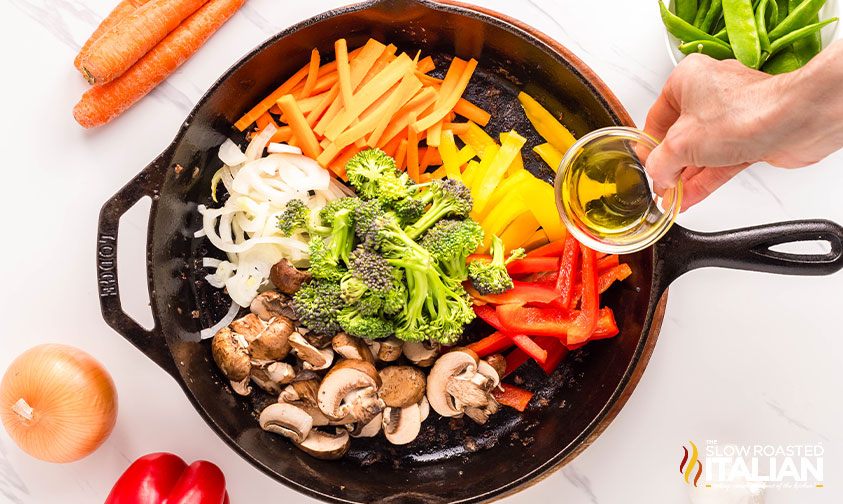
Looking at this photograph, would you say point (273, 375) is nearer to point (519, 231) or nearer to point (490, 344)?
point (490, 344)

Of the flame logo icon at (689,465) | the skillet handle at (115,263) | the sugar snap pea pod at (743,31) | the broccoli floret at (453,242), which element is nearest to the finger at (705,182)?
the sugar snap pea pod at (743,31)

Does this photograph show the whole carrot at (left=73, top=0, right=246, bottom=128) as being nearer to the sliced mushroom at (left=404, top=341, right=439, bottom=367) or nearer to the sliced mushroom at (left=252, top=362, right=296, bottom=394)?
the sliced mushroom at (left=252, top=362, right=296, bottom=394)

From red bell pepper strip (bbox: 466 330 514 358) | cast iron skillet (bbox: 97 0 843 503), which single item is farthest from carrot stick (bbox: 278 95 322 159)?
red bell pepper strip (bbox: 466 330 514 358)

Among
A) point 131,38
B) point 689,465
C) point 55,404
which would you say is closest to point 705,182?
point 689,465

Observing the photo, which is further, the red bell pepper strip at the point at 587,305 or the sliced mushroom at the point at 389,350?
the sliced mushroom at the point at 389,350

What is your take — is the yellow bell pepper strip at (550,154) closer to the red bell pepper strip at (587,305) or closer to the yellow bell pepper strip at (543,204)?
the yellow bell pepper strip at (543,204)

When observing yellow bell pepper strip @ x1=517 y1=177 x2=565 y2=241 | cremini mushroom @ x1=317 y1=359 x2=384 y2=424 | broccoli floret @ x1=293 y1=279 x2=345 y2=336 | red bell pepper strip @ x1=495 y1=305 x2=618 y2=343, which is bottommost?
cremini mushroom @ x1=317 y1=359 x2=384 y2=424
